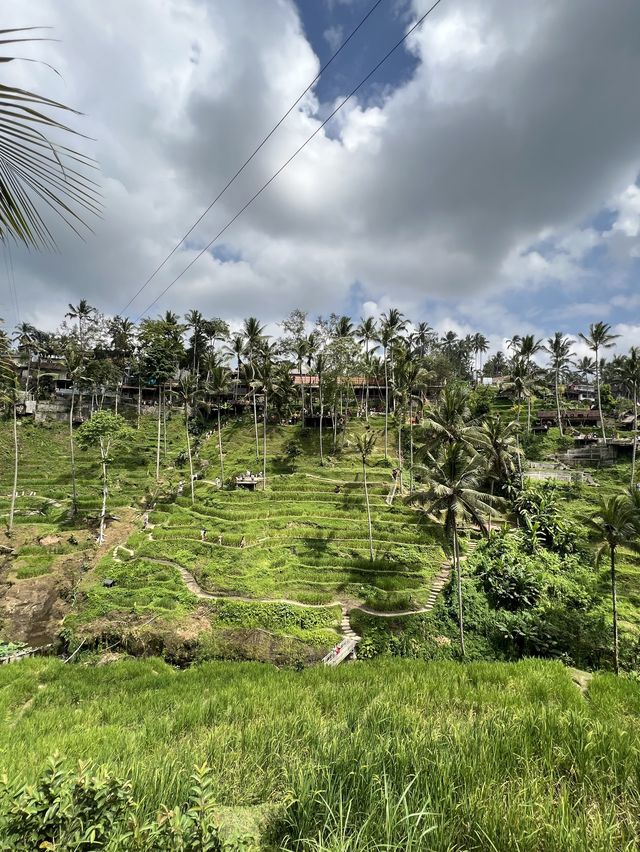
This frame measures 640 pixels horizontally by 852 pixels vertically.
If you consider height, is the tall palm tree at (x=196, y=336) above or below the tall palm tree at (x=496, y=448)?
above

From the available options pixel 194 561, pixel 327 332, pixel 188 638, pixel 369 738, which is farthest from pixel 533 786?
pixel 327 332

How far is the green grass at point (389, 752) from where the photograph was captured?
149 inches

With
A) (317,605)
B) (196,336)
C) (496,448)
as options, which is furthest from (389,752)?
(196,336)

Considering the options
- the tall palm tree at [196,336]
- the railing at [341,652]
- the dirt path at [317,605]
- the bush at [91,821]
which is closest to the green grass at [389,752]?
the bush at [91,821]

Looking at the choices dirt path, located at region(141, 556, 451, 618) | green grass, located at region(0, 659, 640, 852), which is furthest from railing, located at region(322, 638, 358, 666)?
green grass, located at region(0, 659, 640, 852)

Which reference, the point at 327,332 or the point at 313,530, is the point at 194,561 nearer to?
the point at 313,530

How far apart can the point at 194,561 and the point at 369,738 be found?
950 inches

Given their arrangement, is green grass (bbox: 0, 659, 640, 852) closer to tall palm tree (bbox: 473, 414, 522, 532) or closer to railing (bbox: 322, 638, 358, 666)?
railing (bbox: 322, 638, 358, 666)

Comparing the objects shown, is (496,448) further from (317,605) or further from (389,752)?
(389,752)

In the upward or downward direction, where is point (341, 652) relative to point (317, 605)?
downward

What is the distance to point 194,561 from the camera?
1075 inches

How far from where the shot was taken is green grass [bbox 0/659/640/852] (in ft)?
12.4

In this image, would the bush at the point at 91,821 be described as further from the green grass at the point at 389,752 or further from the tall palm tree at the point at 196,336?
the tall palm tree at the point at 196,336

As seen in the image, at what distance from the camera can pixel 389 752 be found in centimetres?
503
